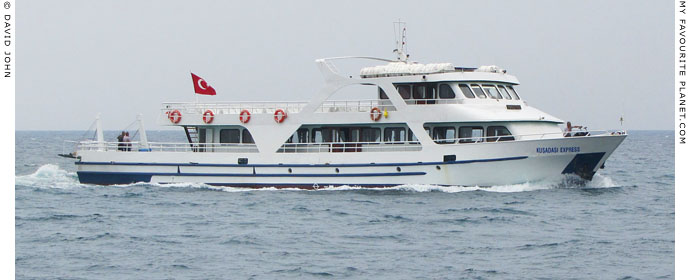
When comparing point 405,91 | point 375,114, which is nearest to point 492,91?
point 405,91

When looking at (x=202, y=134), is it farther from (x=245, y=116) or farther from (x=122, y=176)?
(x=122, y=176)

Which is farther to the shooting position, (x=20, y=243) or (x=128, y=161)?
(x=128, y=161)

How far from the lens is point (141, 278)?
59.3 feet

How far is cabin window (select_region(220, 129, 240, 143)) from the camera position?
33375 mm

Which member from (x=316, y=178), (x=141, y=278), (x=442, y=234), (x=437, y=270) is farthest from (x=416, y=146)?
(x=141, y=278)

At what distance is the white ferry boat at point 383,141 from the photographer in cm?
2939

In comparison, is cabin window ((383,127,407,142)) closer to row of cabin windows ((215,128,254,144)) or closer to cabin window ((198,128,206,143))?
row of cabin windows ((215,128,254,144))

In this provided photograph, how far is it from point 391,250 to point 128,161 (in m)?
15.3

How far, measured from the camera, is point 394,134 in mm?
31297

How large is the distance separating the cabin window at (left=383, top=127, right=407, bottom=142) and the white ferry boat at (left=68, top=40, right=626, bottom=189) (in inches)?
1.3

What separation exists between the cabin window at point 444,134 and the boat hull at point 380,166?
0.90m
